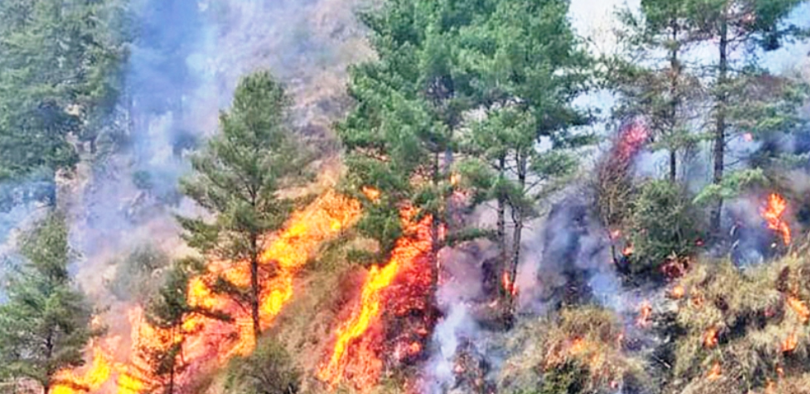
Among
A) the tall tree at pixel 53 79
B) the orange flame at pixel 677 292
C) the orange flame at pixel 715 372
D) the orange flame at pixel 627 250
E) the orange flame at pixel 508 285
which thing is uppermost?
the tall tree at pixel 53 79

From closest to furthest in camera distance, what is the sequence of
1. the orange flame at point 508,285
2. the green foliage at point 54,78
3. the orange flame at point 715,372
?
the orange flame at point 715,372 → the orange flame at point 508,285 → the green foliage at point 54,78

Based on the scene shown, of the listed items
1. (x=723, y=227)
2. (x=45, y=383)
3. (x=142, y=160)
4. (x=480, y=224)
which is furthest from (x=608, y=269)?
(x=142, y=160)

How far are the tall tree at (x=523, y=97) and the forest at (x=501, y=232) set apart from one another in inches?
3.0

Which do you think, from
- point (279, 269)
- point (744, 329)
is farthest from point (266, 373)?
point (744, 329)

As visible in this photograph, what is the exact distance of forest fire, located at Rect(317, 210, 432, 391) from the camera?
1069 inches

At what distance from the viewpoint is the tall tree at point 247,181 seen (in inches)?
1105

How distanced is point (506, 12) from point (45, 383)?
16.9m

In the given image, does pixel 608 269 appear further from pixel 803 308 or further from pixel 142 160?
pixel 142 160

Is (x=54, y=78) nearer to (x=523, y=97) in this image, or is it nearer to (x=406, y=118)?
(x=406, y=118)

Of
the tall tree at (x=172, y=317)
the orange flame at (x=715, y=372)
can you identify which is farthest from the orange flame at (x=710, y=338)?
the tall tree at (x=172, y=317)

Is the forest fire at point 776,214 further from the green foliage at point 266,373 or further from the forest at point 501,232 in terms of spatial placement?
the green foliage at point 266,373

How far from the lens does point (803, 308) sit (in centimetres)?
2114

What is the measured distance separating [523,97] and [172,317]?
12.3 metres

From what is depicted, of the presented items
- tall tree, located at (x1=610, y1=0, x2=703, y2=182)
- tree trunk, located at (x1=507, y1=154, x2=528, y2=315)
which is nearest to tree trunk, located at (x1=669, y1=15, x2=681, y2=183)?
tall tree, located at (x1=610, y1=0, x2=703, y2=182)
